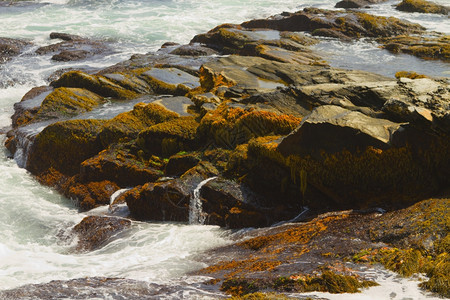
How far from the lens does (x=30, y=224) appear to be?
10.8 meters

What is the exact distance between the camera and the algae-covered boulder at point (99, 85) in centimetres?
1642

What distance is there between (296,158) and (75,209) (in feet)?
19.7

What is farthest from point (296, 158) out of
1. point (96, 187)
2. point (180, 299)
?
point (96, 187)

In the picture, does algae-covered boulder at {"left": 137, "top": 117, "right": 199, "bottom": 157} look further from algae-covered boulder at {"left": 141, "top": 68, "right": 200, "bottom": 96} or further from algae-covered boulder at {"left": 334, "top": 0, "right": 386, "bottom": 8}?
algae-covered boulder at {"left": 334, "top": 0, "right": 386, "bottom": 8}

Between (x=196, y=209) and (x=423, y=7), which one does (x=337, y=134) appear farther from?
(x=423, y=7)

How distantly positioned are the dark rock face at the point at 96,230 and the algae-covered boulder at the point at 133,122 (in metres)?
2.74

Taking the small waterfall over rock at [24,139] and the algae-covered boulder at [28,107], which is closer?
the small waterfall over rock at [24,139]

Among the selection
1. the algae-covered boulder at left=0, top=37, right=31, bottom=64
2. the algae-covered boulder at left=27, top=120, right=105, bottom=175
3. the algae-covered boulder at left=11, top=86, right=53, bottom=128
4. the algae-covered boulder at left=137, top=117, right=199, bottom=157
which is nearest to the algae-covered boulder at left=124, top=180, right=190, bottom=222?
the algae-covered boulder at left=137, top=117, right=199, bottom=157

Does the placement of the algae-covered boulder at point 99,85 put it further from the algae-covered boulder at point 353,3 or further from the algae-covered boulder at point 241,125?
the algae-covered boulder at point 353,3

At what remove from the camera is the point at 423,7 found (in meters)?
32.4

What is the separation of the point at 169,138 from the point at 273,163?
3.40 m

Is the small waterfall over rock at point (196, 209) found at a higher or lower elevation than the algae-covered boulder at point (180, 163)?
lower

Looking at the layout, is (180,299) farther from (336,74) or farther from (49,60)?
(49,60)

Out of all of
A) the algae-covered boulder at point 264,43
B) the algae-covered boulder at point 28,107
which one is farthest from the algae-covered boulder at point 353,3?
the algae-covered boulder at point 28,107
